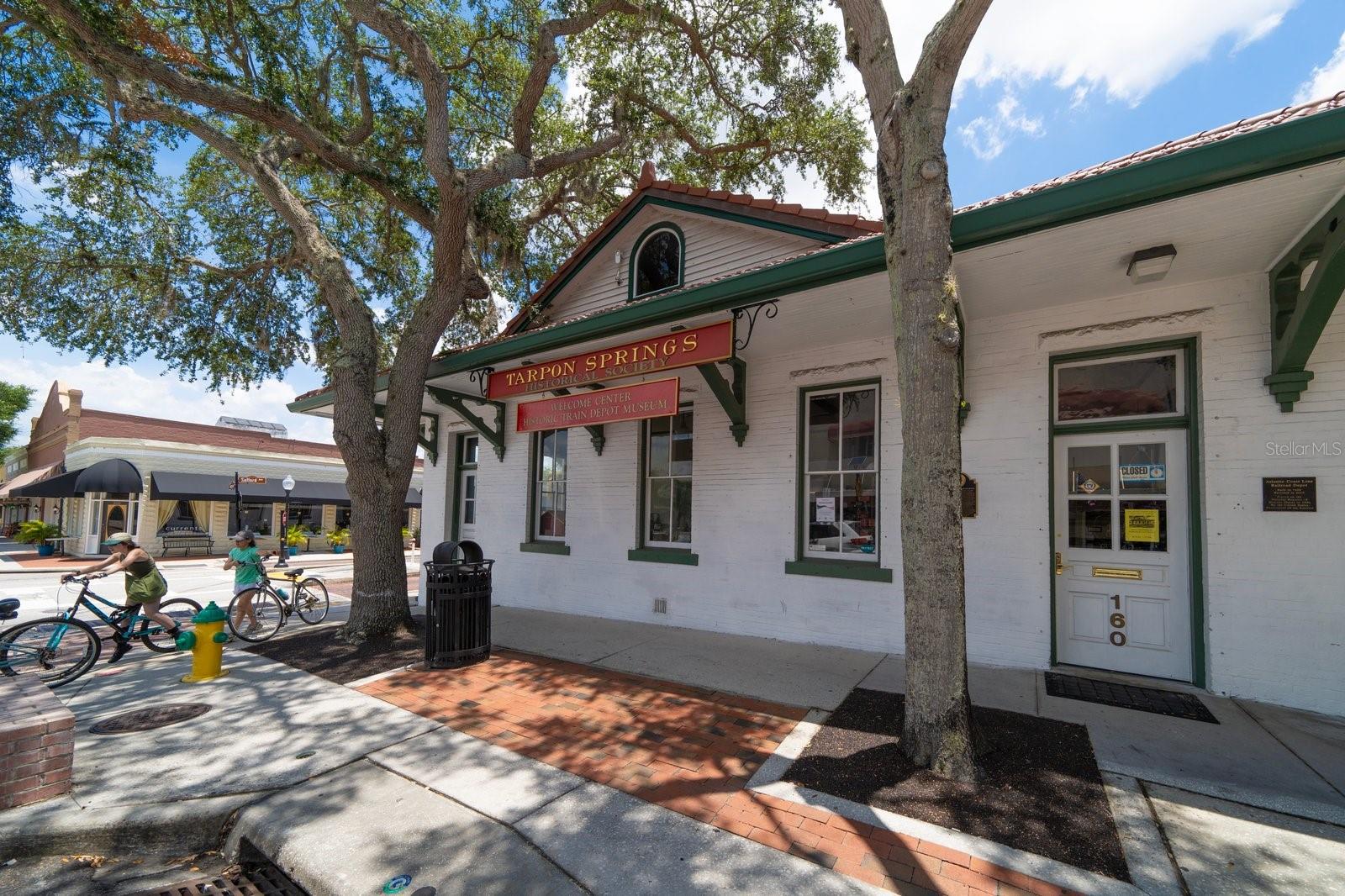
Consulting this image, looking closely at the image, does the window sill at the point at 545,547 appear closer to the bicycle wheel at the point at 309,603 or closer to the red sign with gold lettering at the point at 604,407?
Answer: the red sign with gold lettering at the point at 604,407

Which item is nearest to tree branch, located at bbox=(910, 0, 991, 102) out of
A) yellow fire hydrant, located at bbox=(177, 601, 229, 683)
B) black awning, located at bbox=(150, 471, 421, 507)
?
yellow fire hydrant, located at bbox=(177, 601, 229, 683)

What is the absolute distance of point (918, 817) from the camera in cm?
320

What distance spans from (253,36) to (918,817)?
518 inches

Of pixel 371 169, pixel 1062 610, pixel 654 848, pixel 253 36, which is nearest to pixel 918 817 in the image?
pixel 654 848

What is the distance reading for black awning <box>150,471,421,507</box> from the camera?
72.9 feet

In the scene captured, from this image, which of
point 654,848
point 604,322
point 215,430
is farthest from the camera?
point 215,430

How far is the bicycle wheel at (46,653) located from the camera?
6.01m

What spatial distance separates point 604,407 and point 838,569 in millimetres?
3335

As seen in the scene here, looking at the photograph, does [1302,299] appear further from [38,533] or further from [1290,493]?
[38,533]

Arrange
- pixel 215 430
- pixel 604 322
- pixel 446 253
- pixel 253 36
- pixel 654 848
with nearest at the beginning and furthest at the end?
pixel 654 848 < pixel 604 322 < pixel 446 253 < pixel 253 36 < pixel 215 430

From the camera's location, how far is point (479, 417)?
10.3 metres

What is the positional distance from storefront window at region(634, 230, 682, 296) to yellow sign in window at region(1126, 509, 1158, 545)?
247 inches

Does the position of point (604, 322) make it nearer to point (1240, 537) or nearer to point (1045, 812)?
point (1045, 812)

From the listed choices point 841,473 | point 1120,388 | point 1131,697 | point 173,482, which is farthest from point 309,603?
point 173,482
